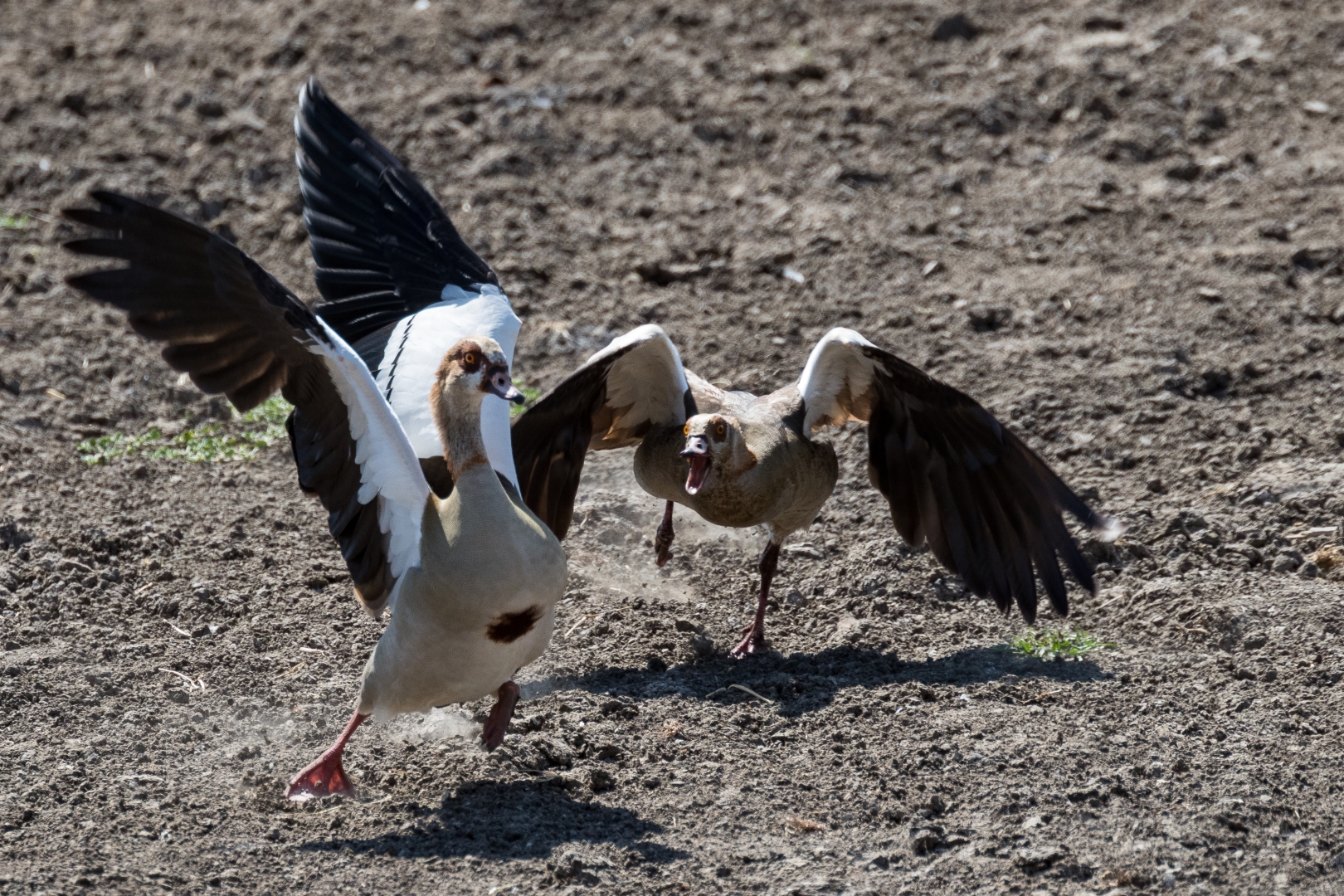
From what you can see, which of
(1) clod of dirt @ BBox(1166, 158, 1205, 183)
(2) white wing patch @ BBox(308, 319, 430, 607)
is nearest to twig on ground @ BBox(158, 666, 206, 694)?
(2) white wing patch @ BBox(308, 319, 430, 607)

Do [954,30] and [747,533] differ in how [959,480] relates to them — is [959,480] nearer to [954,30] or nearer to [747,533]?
[747,533]

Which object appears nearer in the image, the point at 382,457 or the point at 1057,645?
the point at 382,457

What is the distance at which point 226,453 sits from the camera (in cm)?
664

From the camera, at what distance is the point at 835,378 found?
5.71 metres

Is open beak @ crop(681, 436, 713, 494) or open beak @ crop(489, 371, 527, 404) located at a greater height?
open beak @ crop(489, 371, 527, 404)

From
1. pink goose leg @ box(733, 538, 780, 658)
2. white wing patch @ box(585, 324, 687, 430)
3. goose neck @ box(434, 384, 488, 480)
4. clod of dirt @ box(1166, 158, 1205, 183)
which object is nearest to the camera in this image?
goose neck @ box(434, 384, 488, 480)

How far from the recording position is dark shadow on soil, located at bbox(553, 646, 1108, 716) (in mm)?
4871

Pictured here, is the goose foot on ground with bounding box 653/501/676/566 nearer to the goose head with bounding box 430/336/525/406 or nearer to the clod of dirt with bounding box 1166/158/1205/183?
the goose head with bounding box 430/336/525/406

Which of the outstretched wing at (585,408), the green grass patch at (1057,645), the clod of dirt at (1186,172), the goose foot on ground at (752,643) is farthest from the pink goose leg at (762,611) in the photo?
the clod of dirt at (1186,172)

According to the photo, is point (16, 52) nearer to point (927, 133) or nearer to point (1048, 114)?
point (927, 133)

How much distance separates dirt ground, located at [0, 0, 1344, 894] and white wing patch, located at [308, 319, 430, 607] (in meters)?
0.69

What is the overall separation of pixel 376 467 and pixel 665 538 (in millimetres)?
1717

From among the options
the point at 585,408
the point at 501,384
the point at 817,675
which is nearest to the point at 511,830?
the point at 501,384

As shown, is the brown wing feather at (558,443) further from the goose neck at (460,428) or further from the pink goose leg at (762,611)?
the goose neck at (460,428)
